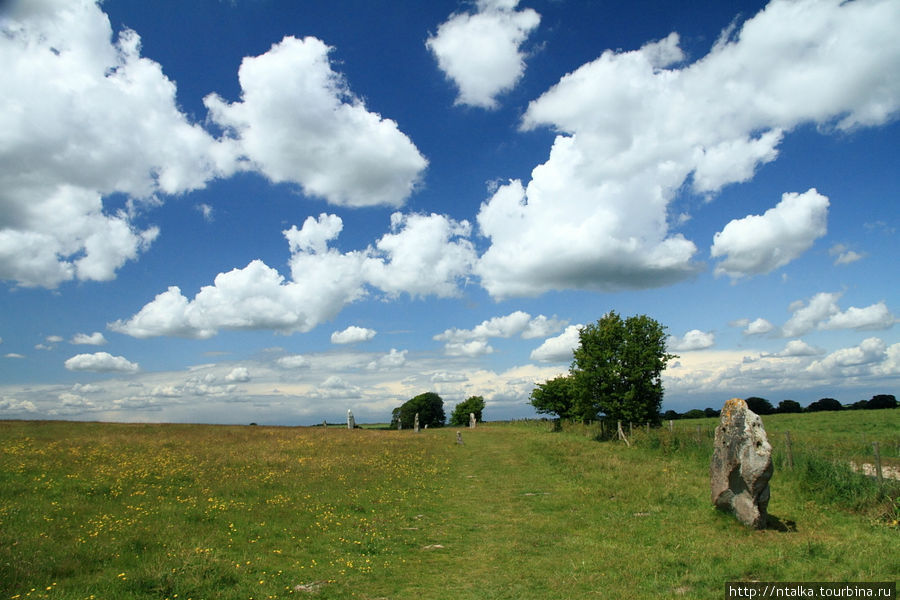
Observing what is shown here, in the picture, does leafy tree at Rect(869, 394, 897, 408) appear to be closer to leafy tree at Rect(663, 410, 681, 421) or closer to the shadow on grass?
leafy tree at Rect(663, 410, 681, 421)

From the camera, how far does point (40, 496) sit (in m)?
15.2

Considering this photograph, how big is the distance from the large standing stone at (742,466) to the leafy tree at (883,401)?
88.4 metres

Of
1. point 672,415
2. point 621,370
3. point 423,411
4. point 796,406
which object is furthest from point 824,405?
point 423,411

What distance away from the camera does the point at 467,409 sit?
107 metres

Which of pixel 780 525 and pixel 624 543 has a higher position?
pixel 780 525

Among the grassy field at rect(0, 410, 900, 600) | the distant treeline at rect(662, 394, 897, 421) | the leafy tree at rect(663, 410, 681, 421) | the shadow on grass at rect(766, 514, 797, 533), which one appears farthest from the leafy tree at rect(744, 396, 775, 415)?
the shadow on grass at rect(766, 514, 797, 533)

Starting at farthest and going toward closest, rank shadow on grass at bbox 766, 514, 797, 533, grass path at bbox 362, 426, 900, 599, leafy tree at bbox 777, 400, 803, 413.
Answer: leafy tree at bbox 777, 400, 803, 413 → shadow on grass at bbox 766, 514, 797, 533 → grass path at bbox 362, 426, 900, 599

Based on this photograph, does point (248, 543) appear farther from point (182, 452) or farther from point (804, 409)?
point (804, 409)

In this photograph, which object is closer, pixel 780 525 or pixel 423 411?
pixel 780 525

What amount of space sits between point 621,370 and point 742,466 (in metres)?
28.1

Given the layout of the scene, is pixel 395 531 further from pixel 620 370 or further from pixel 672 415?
pixel 672 415

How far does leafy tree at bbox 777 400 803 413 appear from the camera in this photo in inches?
3428

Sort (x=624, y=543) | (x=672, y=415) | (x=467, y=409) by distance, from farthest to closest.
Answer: (x=467, y=409) → (x=672, y=415) → (x=624, y=543)

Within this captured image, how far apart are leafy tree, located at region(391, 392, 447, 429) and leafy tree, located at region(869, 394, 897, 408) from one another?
81972mm
